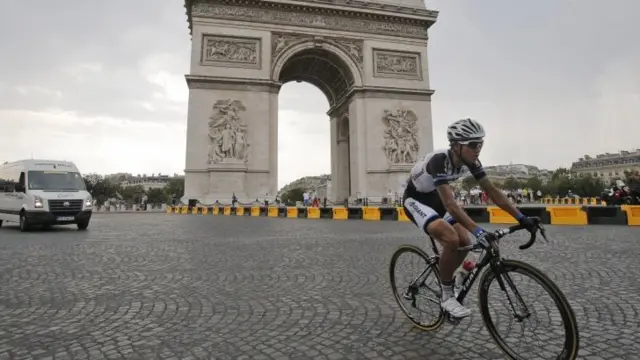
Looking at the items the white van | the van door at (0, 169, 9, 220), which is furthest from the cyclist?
the van door at (0, 169, 9, 220)

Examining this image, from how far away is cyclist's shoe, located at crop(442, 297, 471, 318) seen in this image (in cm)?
237

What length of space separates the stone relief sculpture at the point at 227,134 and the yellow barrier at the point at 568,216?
15.3 metres

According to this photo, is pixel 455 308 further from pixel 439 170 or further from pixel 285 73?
pixel 285 73

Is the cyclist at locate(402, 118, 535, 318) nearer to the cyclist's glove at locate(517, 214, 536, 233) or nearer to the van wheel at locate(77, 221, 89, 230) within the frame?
the cyclist's glove at locate(517, 214, 536, 233)

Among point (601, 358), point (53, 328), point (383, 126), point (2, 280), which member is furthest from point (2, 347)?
point (383, 126)

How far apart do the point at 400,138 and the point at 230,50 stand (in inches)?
437

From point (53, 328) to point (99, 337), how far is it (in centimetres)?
46

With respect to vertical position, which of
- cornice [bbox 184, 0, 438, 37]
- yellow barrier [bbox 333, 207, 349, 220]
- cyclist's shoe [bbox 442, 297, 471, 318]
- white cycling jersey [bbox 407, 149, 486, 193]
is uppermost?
cornice [bbox 184, 0, 438, 37]

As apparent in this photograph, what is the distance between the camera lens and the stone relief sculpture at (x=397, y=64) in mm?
25109

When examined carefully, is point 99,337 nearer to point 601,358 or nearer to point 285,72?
point 601,358

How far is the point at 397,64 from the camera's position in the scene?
25.4 metres

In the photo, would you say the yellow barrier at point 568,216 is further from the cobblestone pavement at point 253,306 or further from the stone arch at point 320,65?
the stone arch at point 320,65

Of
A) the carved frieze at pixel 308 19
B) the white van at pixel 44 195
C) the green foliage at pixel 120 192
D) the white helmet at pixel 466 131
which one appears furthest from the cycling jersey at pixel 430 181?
the green foliage at pixel 120 192

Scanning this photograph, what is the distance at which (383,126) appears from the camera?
960 inches
